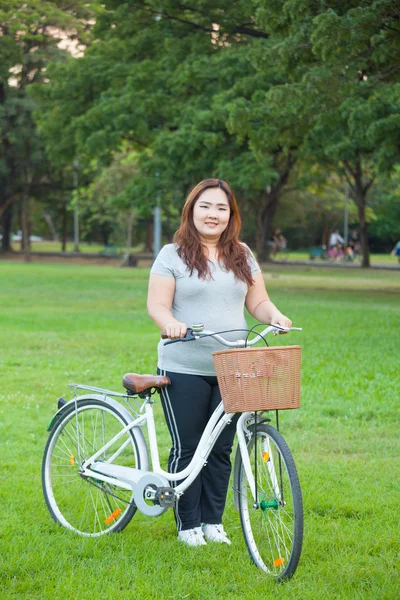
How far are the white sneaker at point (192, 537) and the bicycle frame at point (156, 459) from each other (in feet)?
0.95

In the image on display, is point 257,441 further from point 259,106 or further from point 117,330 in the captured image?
point 259,106

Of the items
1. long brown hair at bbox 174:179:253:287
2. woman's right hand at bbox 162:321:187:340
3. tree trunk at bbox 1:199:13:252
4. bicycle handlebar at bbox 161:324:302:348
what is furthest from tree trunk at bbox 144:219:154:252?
woman's right hand at bbox 162:321:187:340

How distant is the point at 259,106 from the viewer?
786 inches

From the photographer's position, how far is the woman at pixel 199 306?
5.11 metres

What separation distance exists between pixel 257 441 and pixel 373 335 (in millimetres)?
10667

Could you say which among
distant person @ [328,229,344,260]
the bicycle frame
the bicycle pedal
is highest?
the bicycle frame

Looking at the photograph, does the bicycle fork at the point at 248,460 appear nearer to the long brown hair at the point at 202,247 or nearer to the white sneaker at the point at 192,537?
the white sneaker at the point at 192,537

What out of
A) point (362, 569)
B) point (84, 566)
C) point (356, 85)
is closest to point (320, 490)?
point (362, 569)

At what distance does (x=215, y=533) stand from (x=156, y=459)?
514 mm

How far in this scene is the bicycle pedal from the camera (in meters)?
5.02

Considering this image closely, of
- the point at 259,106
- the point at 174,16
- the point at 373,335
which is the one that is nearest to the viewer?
the point at 373,335

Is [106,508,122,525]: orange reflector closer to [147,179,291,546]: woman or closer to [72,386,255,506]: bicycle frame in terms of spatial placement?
[72,386,255,506]: bicycle frame

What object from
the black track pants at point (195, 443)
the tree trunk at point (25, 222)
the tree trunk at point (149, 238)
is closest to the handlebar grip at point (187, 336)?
the black track pants at point (195, 443)

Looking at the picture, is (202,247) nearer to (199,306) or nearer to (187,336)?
(199,306)
